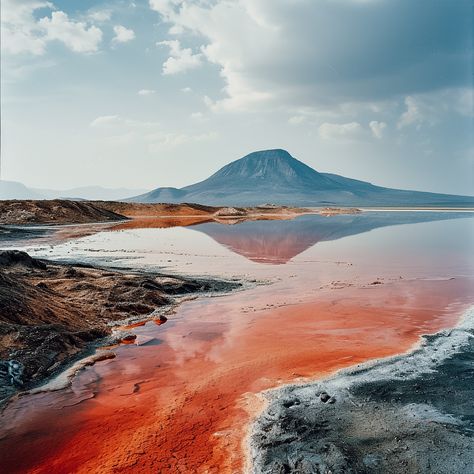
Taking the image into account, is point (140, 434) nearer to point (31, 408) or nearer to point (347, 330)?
point (31, 408)

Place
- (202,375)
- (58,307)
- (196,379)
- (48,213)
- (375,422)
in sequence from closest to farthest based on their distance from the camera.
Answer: (375,422) < (196,379) < (202,375) < (58,307) < (48,213)

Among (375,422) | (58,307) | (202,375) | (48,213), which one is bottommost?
(202,375)

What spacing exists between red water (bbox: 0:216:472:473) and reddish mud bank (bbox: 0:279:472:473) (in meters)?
0.02

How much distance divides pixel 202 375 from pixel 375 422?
3.54 meters

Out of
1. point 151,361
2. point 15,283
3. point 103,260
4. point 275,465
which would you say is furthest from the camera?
point 103,260

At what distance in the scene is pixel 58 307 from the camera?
12172 mm

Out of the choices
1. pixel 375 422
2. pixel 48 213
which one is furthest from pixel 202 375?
pixel 48 213

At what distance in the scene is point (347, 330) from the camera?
1159 centimetres

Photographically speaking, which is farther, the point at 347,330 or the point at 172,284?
the point at 172,284

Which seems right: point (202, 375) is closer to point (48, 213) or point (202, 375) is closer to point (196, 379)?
point (196, 379)

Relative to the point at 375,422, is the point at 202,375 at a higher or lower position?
lower

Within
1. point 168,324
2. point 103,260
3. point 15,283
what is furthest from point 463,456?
point 103,260

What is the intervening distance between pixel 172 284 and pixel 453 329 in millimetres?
9765

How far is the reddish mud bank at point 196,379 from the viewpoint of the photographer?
6211 millimetres
